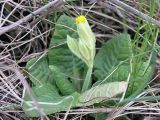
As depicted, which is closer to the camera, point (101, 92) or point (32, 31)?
point (101, 92)

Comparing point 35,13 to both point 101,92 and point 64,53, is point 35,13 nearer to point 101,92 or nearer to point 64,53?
point 64,53

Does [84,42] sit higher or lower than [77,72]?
higher

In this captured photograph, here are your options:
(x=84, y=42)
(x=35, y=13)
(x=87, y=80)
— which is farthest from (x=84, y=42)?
(x=35, y=13)

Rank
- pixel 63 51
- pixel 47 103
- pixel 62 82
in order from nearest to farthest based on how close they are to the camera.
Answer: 1. pixel 47 103
2. pixel 62 82
3. pixel 63 51

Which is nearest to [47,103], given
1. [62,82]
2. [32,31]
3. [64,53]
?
[62,82]

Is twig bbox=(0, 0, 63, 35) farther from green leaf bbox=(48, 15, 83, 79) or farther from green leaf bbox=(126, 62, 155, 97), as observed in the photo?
green leaf bbox=(126, 62, 155, 97)

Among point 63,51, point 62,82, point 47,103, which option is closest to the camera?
point 47,103

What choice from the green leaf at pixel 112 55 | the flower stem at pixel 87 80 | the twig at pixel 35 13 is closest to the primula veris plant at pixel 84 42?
the flower stem at pixel 87 80
